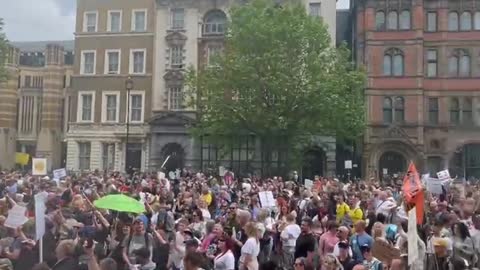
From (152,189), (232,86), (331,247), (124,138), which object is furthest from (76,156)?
(331,247)

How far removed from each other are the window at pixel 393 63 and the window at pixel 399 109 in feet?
6.28

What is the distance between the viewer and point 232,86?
3875 cm

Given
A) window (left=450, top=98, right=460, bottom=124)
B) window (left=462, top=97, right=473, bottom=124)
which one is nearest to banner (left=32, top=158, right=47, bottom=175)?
window (left=450, top=98, right=460, bottom=124)

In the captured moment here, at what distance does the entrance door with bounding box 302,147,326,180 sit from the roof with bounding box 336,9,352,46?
13.1m

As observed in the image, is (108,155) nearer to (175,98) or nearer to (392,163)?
(175,98)

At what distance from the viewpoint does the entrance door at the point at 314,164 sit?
47812 millimetres

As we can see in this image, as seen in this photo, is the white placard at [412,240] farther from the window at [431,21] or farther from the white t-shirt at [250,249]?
the window at [431,21]

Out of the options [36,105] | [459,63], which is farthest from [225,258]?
[36,105]

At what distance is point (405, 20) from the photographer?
48.2 metres

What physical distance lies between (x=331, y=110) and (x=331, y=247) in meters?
27.1

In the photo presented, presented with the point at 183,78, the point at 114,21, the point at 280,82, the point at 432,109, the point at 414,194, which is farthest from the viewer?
the point at 114,21

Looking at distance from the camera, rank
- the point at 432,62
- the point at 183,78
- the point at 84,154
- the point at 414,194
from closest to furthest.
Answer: the point at 414,194 → the point at 432,62 → the point at 183,78 → the point at 84,154

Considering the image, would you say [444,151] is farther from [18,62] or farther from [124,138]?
[18,62]

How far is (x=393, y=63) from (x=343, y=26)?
36.4ft
